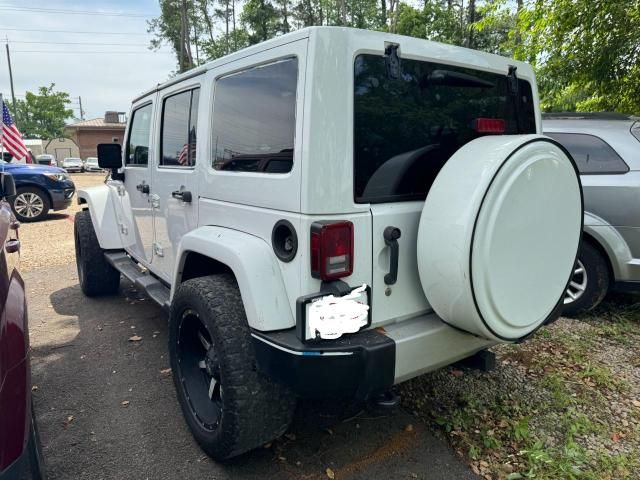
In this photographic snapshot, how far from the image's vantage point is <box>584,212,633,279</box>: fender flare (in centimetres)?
392

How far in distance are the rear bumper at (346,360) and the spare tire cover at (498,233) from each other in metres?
0.23

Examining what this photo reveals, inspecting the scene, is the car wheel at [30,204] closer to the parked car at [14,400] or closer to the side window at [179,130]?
the side window at [179,130]

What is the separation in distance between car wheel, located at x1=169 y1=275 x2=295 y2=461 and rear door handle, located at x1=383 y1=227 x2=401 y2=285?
2.38 feet

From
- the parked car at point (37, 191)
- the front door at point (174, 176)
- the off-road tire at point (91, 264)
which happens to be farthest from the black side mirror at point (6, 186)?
the parked car at point (37, 191)

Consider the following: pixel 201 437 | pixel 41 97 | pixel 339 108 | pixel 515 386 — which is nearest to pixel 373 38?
pixel 339 108

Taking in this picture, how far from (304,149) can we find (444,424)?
6.27 feet

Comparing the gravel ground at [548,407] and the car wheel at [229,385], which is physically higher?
the car wheel at [229,385]

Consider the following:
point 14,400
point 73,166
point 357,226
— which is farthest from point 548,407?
point 73,166

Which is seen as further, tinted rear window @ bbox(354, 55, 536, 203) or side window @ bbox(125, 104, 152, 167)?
side window @ bbox(125, 104, 152, 167)

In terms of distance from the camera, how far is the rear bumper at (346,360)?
1869 millimetres

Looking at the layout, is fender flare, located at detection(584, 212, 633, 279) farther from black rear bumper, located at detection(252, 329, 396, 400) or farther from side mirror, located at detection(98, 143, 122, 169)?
side mirror, located at detection(98, 143, 122, 169)

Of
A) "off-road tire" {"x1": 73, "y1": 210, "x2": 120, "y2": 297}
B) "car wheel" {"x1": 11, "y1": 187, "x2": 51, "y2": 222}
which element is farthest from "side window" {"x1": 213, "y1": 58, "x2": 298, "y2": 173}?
"car wheel" {"x1": 11, "y1": 187, "x2": 51, "y2": 222}

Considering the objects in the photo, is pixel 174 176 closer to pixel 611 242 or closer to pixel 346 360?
pixel 346 360

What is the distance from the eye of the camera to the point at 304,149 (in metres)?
1.89
